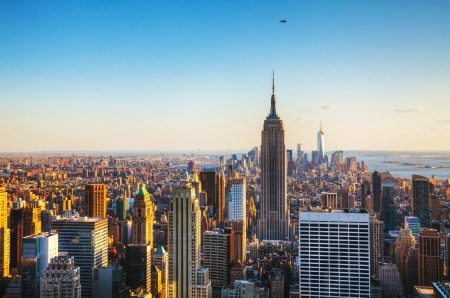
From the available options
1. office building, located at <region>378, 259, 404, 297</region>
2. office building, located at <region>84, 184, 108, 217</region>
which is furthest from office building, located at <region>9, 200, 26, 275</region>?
office building, located at <region>378, 259, 404, 297</region>

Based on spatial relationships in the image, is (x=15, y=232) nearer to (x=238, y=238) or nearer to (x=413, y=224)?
(x=238, y=238)

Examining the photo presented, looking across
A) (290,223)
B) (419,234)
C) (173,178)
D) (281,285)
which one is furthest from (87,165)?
(290,223)

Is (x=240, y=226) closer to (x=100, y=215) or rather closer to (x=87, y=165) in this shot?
(x=100, y=215)

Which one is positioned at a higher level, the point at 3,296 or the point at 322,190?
the point at 322,190

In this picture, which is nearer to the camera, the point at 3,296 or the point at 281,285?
the point at 3,296

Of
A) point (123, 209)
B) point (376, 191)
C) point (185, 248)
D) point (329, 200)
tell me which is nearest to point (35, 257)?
point (185, 248)

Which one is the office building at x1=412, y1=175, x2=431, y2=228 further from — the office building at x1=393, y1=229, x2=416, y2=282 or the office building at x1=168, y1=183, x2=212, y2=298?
the office building at x1=168, y1=183, x2=212, y2=298

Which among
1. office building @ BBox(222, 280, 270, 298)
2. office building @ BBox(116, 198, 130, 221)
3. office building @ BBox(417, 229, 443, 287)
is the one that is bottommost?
office building @ BBox(222, 280, 270, 298)
